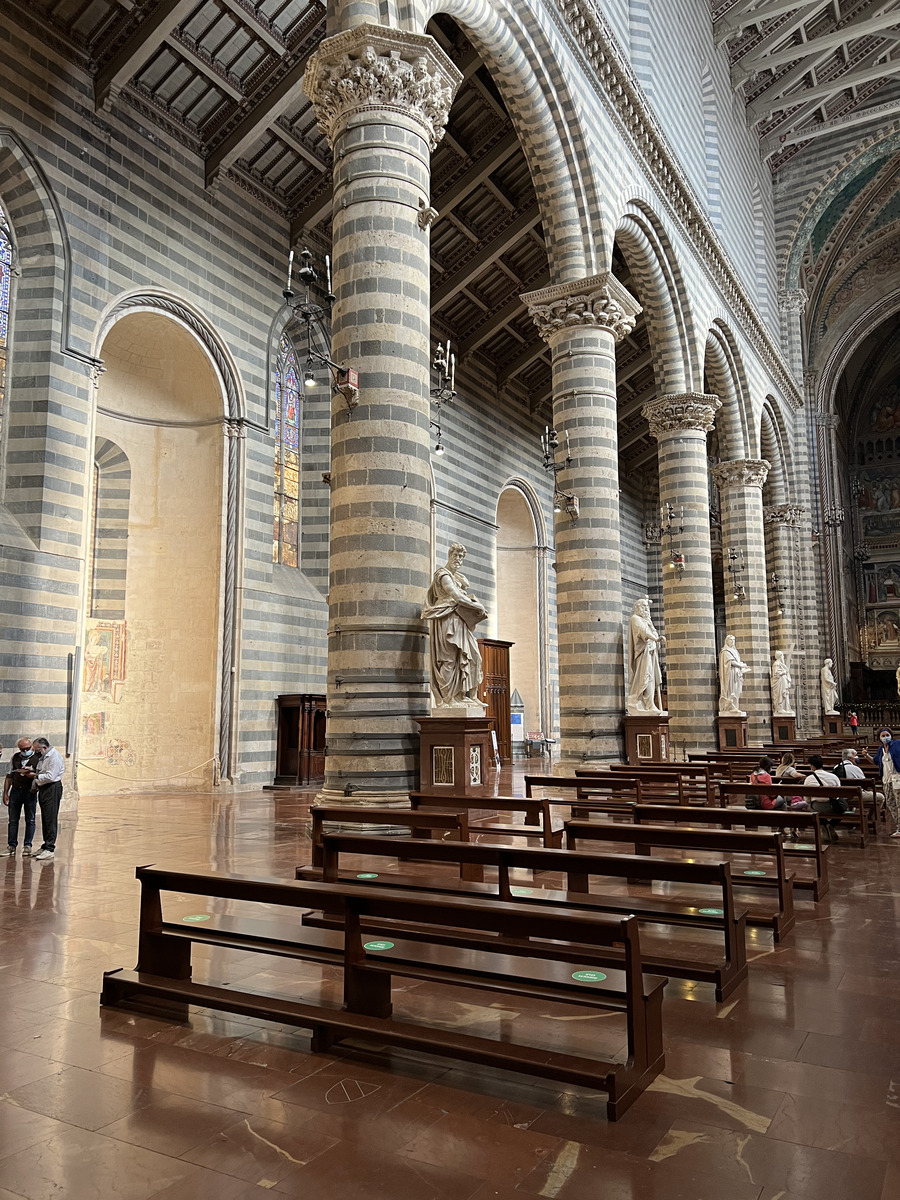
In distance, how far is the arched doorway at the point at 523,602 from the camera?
25.8 m

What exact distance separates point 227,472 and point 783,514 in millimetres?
20517

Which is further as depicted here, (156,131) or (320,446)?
(320,446)

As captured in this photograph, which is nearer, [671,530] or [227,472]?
[227,472]

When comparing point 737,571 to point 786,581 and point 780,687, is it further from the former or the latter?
point 786,581

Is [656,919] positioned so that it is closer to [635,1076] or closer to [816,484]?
[635,1076]

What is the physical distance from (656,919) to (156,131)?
49.1ft

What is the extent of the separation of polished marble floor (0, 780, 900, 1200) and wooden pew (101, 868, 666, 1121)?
11cm

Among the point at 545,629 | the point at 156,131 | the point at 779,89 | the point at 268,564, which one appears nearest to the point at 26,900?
the point at 268,564

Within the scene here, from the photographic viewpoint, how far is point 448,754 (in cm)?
865

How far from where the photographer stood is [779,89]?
Result: 27.4 metres

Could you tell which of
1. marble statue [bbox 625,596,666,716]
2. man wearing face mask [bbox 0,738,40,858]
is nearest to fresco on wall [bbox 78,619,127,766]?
man wearing face mask [bbox 0,738,40,858]

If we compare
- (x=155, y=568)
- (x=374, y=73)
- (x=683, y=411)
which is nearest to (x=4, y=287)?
(x=155, y=568)

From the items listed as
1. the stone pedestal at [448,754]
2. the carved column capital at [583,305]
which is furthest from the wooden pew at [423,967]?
the carved column capital at [583,305]

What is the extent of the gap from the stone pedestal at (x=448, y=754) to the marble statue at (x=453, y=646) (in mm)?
340
